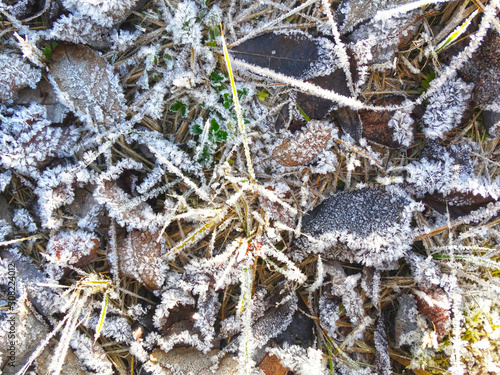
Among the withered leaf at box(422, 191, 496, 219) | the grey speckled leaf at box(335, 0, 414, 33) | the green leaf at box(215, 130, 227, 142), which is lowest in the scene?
the withered leaf at box(422, 191, 496, 219)

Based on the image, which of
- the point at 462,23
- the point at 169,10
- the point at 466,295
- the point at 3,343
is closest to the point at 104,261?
the point at 3,343

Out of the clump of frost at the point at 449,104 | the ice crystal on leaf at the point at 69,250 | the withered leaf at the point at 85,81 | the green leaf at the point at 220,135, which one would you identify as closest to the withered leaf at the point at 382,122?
the clump of frost at the point at 449,104

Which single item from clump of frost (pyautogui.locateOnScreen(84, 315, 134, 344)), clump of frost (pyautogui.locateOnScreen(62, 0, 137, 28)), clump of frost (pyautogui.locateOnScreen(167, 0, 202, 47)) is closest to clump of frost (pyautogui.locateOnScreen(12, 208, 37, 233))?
clump of frost (pyautogui.locateOnScreen(84, 315, 134, 344))

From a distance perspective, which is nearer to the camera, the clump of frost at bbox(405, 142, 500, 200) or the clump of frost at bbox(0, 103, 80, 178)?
the clump of frost at bbox(0, 103, 80, 178)

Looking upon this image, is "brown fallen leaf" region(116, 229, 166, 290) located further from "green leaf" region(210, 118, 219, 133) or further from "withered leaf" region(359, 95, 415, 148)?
"withered leaf" region(359, 95, 415, 148)

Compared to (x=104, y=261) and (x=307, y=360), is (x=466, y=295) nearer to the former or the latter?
(x=307, y=360)
